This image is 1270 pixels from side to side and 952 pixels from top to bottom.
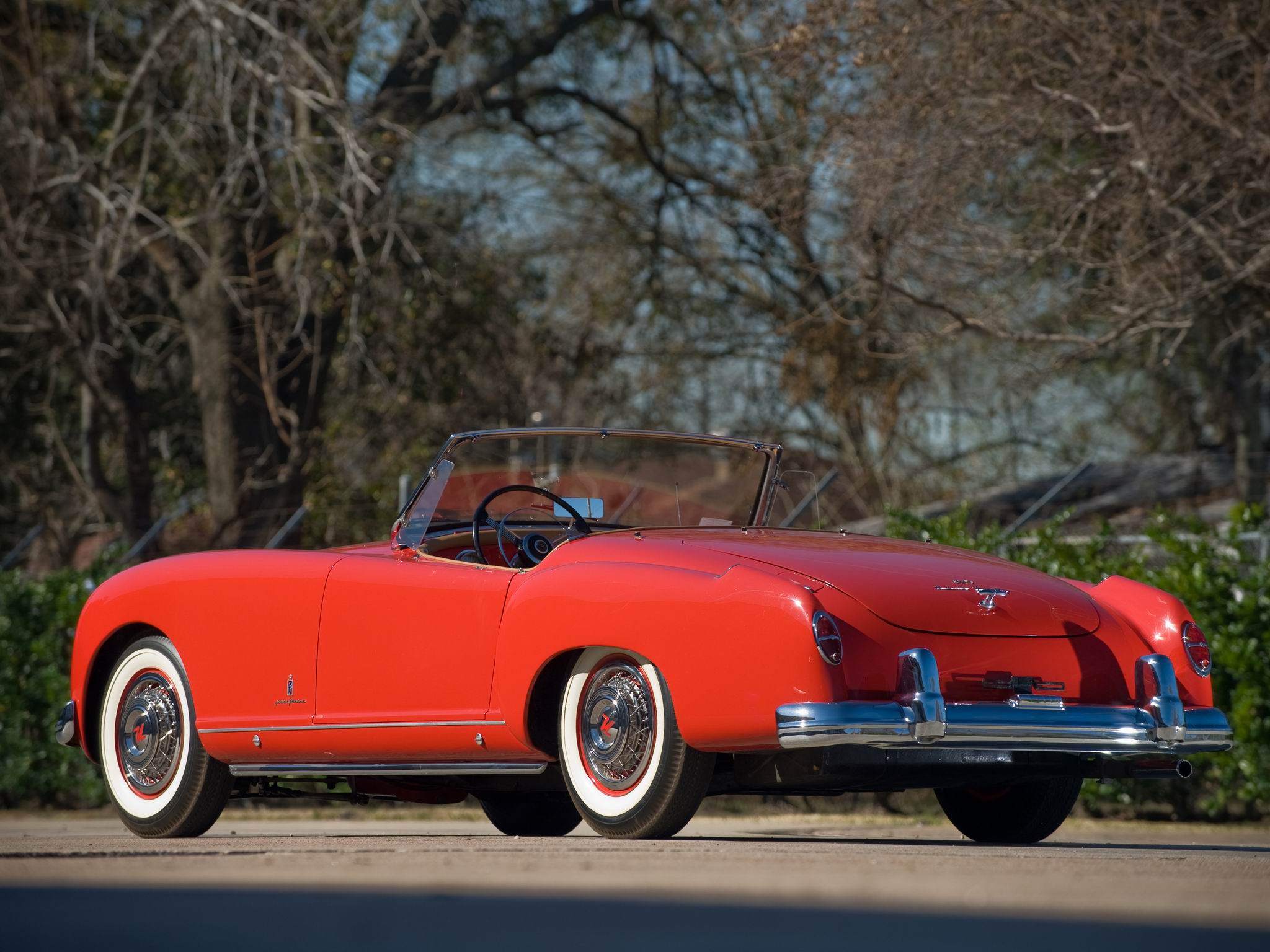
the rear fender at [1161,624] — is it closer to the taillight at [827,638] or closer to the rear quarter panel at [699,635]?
the taillight at [827,638]

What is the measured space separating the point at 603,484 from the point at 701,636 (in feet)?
6.49

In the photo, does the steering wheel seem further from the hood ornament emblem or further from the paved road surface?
the hood ornament emblem

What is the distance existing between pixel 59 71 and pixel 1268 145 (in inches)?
388

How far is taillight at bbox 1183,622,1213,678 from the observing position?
594 centimetres

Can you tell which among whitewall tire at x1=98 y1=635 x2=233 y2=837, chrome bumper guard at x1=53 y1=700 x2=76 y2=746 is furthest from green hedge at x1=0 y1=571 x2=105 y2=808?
whitewall tire at x1=98 y1=635 x2=233 y2=837

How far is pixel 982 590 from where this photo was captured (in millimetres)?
5590

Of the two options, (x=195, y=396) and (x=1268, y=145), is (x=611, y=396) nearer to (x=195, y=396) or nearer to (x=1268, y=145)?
(x=195, y=396)

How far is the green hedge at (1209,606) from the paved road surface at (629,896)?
10.1ft

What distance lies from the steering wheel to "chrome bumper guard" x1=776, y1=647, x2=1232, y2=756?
177cm

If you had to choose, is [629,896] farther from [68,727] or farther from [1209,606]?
[1209,606]

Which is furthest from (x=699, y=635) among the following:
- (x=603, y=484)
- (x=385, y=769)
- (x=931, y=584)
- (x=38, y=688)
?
(x=38, y=688)

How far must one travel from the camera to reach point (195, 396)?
17703 millimetres

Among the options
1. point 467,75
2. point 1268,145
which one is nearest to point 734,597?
point 1268,145

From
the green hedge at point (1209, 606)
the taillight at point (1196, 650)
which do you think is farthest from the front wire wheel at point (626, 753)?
the green hedge at point (1209, 606)
